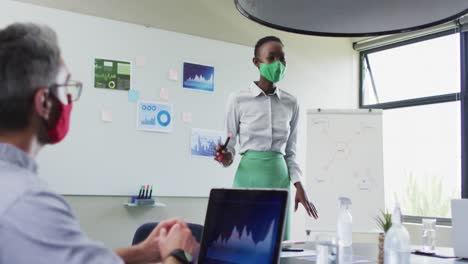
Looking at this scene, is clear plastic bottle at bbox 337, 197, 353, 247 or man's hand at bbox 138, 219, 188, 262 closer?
man's hand at bbox 138, 219, 188, 262

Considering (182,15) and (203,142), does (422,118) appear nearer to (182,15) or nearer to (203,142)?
(203,142)

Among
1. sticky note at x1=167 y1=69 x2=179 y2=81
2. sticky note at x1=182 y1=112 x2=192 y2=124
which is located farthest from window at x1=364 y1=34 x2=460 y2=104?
sticky note at x1=167 y1=69 x2=179 y2=81

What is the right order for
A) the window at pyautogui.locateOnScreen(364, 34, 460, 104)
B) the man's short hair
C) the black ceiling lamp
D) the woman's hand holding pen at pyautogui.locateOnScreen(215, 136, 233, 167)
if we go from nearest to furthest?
the man's short hair → the black ceiling lamp → the woman's hand holding pen at pyautogui.locateOnScreen(215, 136, 233, 167) → the window at pyautogui.locateOnScreen(364, 34, 460, 104)

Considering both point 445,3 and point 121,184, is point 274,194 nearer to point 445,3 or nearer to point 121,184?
point 445,3

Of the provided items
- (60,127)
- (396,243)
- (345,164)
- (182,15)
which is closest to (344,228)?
(396,243)

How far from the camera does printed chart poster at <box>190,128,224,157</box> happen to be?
383cm

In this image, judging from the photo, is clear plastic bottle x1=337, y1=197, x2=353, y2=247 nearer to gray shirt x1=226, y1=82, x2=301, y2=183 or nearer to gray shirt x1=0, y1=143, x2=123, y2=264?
gray shirt x1=226, y1=82, x2=301, y2=183

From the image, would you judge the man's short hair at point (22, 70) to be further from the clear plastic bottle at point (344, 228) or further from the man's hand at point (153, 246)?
the clear plastic bottle at point (344, 228)

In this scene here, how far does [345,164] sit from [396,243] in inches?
105

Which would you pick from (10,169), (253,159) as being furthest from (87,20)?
(10,169)

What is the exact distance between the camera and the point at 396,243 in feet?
5.09

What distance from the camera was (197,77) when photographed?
389 cm

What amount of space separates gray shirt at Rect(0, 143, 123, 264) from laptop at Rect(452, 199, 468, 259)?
1.70 m

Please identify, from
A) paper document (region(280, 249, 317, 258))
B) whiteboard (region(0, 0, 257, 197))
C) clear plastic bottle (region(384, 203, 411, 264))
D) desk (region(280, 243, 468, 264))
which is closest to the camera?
clear plastic bottle (region(384, 203, 411, 264))
